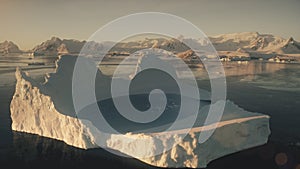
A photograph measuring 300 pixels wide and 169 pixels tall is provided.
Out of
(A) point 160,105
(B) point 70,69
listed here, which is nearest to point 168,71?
(A) point 160,105

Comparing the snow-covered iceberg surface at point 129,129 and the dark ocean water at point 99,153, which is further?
the dark ocean water at point 99,153

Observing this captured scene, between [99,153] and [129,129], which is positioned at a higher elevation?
[129,129]

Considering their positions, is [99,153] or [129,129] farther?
[129,129]

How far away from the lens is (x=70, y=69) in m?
33.1

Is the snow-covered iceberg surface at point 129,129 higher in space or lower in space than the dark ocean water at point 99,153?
higher

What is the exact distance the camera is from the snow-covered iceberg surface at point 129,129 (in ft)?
72.8

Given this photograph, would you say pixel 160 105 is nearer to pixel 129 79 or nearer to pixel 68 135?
pixel 129 79

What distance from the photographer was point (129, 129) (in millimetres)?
26469

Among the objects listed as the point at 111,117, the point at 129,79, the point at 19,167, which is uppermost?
the point at 129,79

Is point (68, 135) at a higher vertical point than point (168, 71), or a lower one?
lower

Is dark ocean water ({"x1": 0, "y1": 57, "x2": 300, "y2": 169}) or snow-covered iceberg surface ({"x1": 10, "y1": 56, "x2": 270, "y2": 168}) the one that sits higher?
snow-covered iceberg surface ({"x1": 10, "y1": 56, "x2": 270, "y2": 168})

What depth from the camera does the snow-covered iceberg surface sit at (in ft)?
72.8

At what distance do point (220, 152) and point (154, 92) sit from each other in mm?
13697

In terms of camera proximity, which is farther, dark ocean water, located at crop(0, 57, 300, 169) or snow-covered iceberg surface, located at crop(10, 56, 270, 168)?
dark ocean water, located at crop(0, 57, 300, 169)
